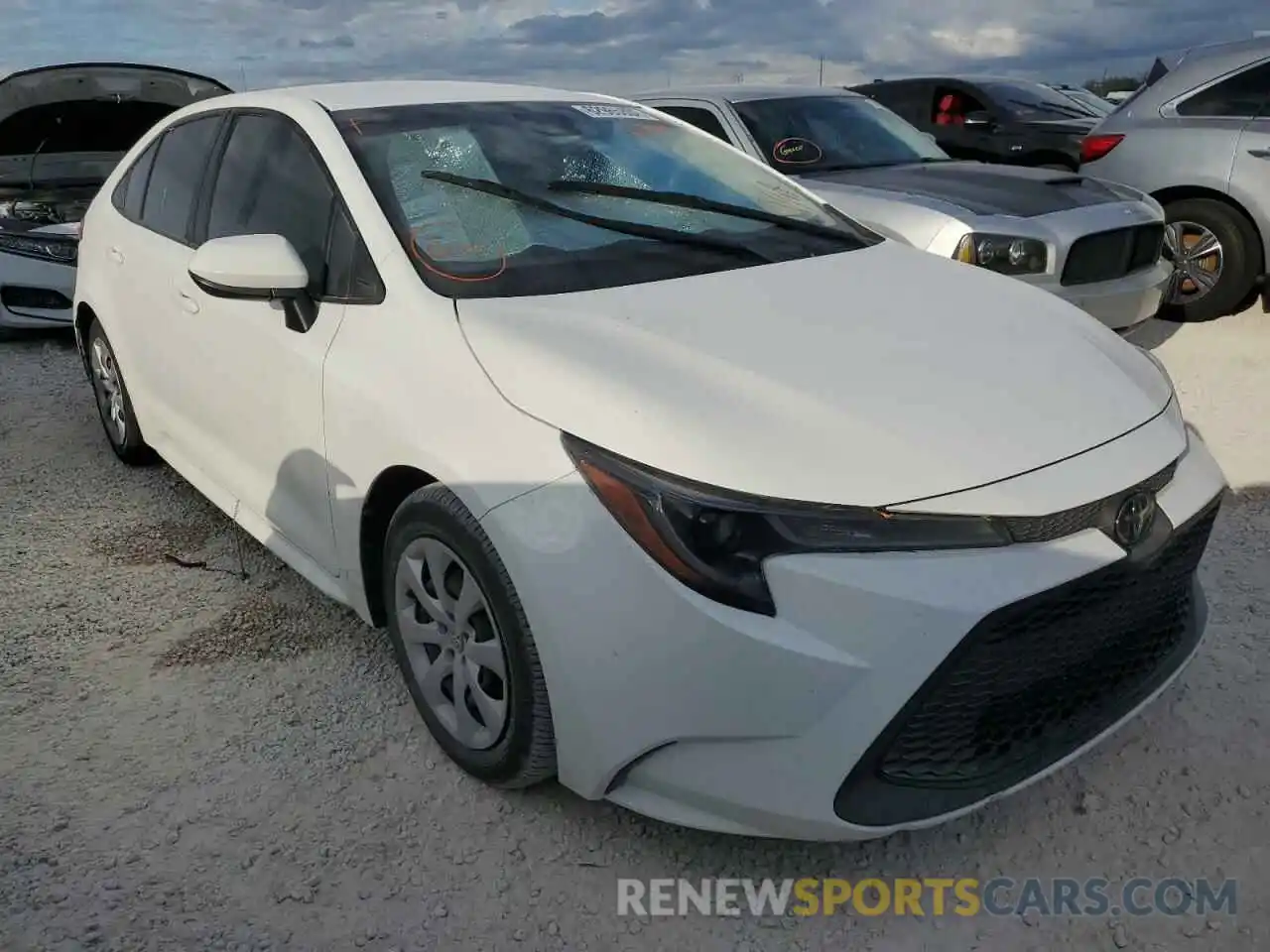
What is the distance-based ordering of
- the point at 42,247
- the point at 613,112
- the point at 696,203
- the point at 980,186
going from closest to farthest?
the point at 696,203
the point at 613,112
the point at 980,186
the point at 42,247

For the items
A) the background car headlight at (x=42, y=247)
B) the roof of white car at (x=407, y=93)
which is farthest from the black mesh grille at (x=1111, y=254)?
the background car headlight at (x=42, y=247)

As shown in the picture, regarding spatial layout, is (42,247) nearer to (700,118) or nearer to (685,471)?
(700,118)

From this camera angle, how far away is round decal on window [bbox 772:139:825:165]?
5.93 metres

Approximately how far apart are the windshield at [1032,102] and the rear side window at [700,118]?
191 inches

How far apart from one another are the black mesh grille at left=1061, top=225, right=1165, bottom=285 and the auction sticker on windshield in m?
2.42

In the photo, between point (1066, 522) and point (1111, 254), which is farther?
point (1111, 254)

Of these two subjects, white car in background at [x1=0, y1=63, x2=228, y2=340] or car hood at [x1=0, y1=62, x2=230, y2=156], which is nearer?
white car in background at [x1=0, y1=63, x2=228, y2=340]

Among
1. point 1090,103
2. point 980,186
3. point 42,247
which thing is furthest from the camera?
point 1090,103

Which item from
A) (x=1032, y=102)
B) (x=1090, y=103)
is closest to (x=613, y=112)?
(x=1032, y=102)

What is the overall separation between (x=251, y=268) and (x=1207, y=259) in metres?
5.93

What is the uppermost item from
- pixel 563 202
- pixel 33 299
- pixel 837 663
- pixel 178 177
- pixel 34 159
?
pixel 563 202

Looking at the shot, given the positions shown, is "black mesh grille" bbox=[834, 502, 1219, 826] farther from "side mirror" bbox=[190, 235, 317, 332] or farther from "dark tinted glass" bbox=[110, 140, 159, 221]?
"dark tinted glass" bbox=[110, 140, 159, 221]

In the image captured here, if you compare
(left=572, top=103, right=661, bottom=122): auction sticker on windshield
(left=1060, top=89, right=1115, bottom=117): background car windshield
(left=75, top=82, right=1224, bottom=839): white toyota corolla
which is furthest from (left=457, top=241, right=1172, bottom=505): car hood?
(left=1060, top=89, right=1115, bottom=117): background car windshield

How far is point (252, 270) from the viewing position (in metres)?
2.62
